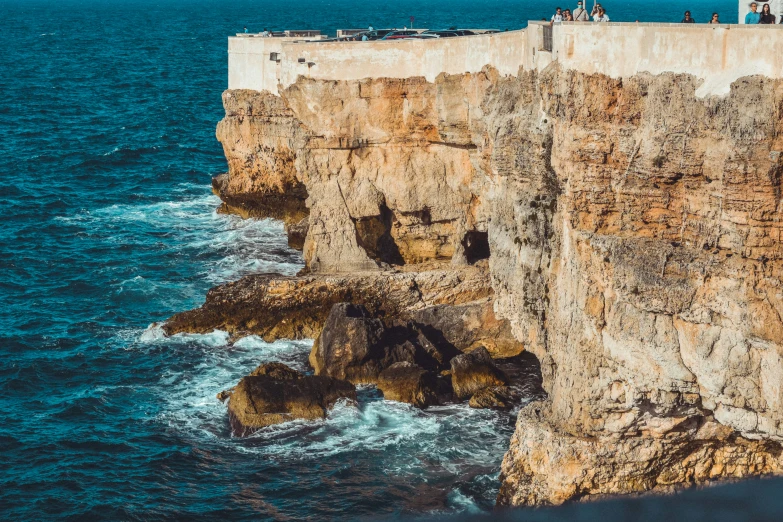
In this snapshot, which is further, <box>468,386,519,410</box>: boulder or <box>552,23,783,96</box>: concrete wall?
<box>468,386,519,410</box>: boulder

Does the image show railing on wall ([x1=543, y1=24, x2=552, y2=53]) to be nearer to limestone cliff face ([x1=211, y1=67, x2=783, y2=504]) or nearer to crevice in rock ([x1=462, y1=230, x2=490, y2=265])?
limestone cliff face ([x1=211, y1=67, x2=783, y2=504])

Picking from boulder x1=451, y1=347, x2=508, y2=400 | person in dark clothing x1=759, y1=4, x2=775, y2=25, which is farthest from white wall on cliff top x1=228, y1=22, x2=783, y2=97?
boulder x1=451, y1=347, x2=508, y2=400

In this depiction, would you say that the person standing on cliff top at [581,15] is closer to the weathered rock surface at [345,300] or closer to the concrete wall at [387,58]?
the concrete wall at [387,58]

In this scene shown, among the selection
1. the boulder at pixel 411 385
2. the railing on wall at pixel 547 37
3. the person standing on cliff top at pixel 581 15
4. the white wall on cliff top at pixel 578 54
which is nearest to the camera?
the white wall on cliff top at pixel 578 54

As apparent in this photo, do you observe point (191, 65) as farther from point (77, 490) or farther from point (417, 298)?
point (77, 490)

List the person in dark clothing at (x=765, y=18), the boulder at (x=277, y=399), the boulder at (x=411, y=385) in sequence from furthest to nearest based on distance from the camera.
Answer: the boulder at (x=411, y=385) < the boulder at (x=277, y=399) < the person in dark clothing at (x=765, y=18)

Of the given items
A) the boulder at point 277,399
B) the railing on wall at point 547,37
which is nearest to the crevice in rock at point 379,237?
the boulder at point 277,399
